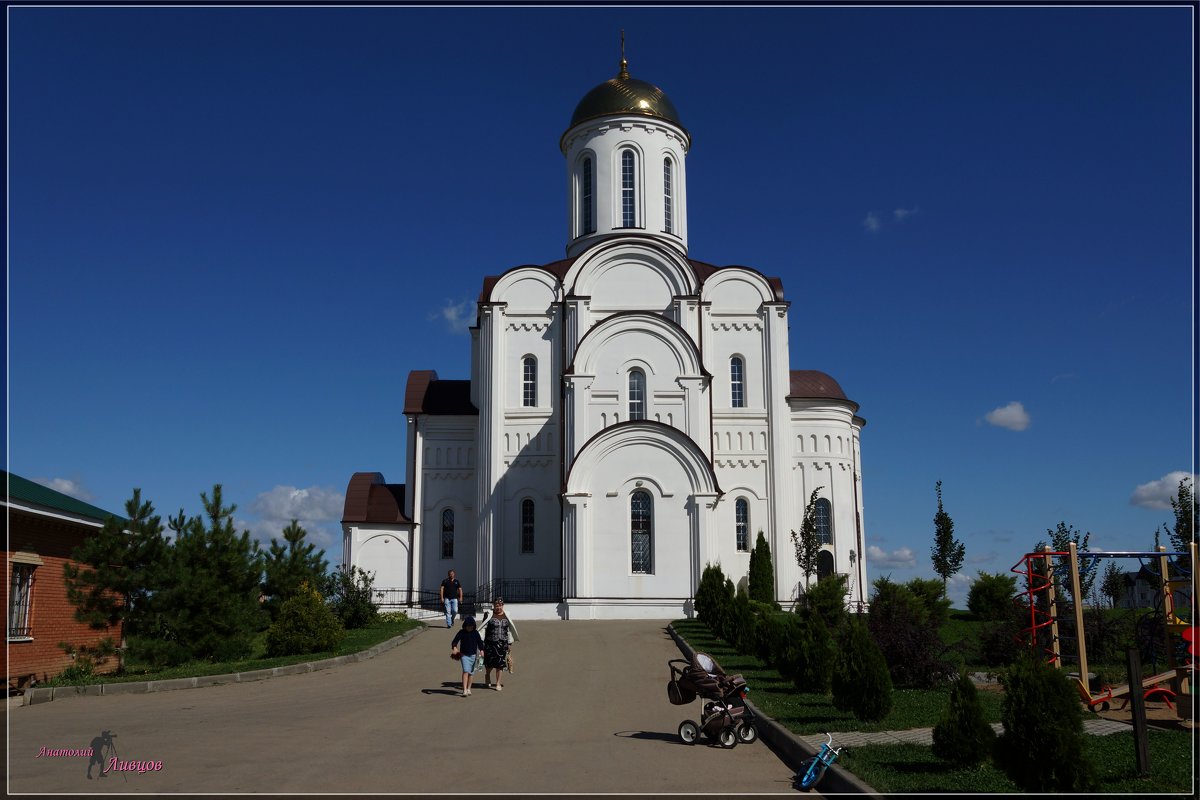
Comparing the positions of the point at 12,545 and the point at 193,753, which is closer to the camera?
the point at 193,753

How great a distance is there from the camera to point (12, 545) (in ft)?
54.2

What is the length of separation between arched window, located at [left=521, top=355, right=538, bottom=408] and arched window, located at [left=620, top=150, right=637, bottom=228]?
6.09 meters

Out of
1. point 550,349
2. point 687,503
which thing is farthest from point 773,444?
point 550,349

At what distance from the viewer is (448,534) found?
105 ft

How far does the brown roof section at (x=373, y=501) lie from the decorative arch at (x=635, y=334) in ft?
29.1

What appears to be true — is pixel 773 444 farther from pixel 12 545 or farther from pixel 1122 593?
pixel 12 545

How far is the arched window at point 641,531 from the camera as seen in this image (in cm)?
2695

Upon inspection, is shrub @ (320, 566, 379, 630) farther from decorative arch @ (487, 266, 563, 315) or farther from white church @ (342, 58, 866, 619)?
decorative arch @ (487, 266, 563, 315)

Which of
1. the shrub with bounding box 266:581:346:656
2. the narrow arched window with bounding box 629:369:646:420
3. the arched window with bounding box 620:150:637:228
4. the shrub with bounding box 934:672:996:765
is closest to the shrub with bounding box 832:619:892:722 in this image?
the shrub with bounding box 934:672:996:765

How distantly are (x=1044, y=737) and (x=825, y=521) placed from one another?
24.6 metres

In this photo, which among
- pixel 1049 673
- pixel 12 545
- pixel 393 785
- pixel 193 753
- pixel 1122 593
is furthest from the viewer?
pixel 1122 593

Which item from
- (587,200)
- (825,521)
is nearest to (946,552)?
(825,521)

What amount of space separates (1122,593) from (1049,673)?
67.8 feet

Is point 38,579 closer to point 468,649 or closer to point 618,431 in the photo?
point 468,649
